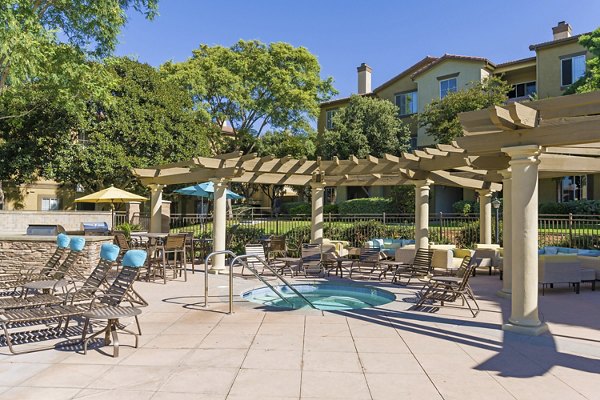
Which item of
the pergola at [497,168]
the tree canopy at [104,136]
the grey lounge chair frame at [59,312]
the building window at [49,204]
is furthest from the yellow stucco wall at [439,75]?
the building window at [49,204]

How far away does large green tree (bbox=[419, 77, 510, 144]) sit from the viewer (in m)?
22.5

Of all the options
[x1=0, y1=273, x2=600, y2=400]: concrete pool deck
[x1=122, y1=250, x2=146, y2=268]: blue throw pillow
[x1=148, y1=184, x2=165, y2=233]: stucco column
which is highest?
[x1=148, y1=184, x2=165, y2=233]: stucco column

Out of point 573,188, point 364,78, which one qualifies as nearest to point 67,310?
point 573,188

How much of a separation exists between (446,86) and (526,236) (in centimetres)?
2381

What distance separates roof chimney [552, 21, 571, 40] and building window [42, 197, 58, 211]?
34190 millimetres

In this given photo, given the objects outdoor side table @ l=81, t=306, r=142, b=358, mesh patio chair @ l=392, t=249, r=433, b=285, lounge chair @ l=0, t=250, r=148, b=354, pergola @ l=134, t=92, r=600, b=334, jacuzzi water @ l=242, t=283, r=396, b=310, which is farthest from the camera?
mesh patio chair @ l=392, t=249, r=433, b=285

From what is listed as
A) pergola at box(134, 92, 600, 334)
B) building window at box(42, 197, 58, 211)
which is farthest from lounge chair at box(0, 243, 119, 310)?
building window at box(42, 197, 58, 211)

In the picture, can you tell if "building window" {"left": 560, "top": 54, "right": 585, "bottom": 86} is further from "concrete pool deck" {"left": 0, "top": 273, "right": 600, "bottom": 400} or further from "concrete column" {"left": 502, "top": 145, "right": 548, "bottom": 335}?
"concrete column" {"left": 502, "top": 145, "right": 548, "bottom": 335}

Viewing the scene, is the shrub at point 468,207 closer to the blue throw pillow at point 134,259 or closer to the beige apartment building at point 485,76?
the beige apartment building at point 485,76

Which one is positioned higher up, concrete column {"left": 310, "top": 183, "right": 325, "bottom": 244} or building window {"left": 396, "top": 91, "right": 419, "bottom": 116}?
building window {"left": 396, "top": 91, "right": 419, "bottom": 116}

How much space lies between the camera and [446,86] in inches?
1091

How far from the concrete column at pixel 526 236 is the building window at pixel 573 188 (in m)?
19.2

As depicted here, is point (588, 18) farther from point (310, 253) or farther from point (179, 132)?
point (179, 132)

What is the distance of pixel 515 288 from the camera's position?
632cm
